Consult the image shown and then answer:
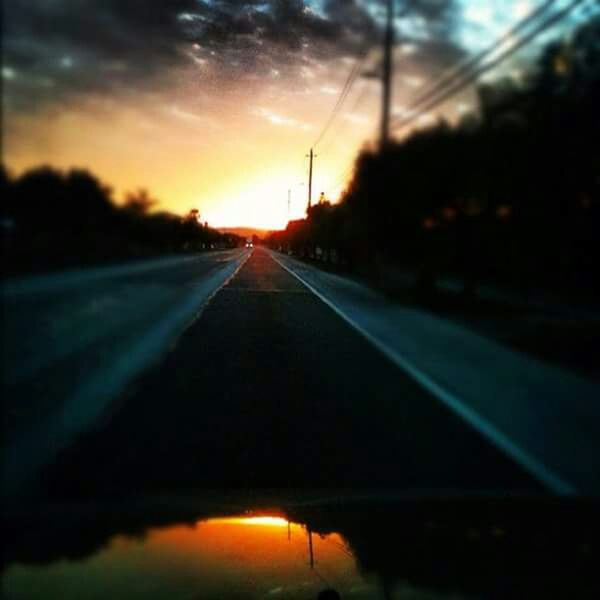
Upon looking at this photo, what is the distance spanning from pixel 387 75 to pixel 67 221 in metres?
18.8

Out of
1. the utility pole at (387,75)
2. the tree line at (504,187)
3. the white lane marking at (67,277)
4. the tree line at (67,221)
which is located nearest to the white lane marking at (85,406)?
the white lane marking at (67,277)

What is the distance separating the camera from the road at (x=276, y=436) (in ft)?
27.1

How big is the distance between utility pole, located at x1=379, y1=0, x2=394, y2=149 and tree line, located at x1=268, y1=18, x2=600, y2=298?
1.32m

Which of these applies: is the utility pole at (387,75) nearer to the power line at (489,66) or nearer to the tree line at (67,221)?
the power line at (489,66)

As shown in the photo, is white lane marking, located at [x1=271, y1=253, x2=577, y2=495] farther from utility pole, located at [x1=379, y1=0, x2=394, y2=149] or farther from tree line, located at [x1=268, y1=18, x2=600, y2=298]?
tree line, located at [x1=268, y1=18, x2=600, y2=298]

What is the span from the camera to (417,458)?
9.27 meters

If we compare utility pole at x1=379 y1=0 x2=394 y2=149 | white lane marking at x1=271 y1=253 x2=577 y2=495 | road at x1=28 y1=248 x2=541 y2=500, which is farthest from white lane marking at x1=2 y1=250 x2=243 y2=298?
utility pole at x1=379 y1=0 x2=394 y2=149

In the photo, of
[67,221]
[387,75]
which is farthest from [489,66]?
[67,221]

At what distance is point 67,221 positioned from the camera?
22.3 feet

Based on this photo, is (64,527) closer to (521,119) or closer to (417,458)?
(417,458)

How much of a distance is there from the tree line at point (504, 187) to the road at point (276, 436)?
22.0 feet

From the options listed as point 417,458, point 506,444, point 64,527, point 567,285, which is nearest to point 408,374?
point 506,444

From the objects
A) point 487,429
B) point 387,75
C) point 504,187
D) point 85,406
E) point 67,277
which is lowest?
point 85,406

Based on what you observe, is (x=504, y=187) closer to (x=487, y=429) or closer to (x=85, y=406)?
(x=487, y=429)
